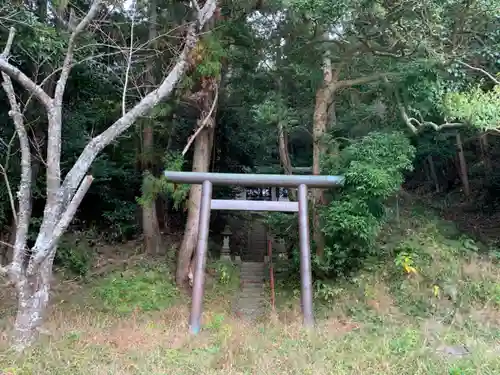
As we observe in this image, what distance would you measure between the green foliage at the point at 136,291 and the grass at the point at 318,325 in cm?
3

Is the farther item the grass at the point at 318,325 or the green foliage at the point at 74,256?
the green foliage at the point at 74,256

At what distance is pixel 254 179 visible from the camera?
8555 millimetres

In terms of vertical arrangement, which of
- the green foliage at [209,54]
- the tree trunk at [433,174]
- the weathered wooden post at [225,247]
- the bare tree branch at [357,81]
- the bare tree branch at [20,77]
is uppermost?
the green foliage at [209,54]

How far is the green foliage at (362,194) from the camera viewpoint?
854 cm

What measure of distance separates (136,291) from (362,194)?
228 inches

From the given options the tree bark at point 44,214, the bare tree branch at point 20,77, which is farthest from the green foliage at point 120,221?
the bare tree branch at point 20,77

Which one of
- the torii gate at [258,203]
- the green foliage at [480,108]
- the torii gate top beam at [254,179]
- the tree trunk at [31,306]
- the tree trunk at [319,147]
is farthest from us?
Answer: the tree trunk at [319,147]

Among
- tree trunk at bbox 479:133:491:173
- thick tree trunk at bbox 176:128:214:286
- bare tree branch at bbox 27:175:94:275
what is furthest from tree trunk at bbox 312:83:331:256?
tree trunk at bbox 479:133:491:173

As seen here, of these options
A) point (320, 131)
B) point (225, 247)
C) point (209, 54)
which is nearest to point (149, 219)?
point (225, 247)

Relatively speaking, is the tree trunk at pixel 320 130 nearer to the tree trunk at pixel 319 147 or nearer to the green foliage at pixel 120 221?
the tree trunk at pixel 319 147

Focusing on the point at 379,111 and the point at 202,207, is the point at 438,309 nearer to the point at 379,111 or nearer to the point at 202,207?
the point at 202,207

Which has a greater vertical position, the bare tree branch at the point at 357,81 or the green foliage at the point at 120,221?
the bare tree branch at the point at 357,81

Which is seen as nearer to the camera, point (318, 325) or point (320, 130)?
Result: point (318, 325)

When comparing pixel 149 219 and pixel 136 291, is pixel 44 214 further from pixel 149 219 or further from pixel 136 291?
pixel 149 219
